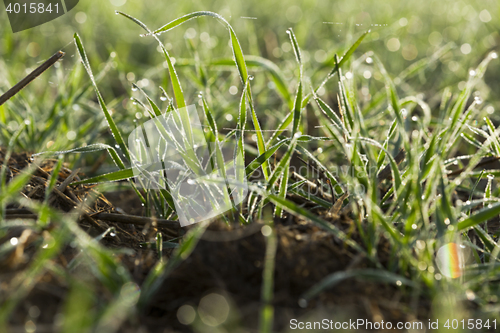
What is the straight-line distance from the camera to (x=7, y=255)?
780mm

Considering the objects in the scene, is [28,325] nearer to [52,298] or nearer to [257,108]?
[52,298]

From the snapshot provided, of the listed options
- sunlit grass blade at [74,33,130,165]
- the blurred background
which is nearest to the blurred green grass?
the blurred background

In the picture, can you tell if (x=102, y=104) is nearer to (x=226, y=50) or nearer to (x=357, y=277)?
(x=357, y=277)

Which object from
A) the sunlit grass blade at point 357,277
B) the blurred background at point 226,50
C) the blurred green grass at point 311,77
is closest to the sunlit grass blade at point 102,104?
the blurred green grass at point 311,77

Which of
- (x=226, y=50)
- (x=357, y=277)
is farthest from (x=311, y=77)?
(x=357, y=277)

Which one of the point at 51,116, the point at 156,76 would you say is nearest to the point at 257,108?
the point at 156,76

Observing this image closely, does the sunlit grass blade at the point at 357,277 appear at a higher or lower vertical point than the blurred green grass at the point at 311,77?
lower

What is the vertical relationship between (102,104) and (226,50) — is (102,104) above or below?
below

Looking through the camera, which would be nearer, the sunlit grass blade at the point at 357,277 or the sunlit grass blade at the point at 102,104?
the sunlit grass blade at the point at 357,277

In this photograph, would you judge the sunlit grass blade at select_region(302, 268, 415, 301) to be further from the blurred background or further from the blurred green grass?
the blurred background

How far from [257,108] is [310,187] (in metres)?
0.85

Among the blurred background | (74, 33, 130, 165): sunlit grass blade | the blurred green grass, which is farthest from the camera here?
the blurred background

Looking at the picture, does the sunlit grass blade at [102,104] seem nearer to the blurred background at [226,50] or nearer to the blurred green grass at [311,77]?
the blurred green grass at [311,77]

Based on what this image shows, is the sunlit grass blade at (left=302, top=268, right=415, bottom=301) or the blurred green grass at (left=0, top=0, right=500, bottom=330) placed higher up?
the blurred green grass at (left=0, top=0, right=500, bottom=330)
